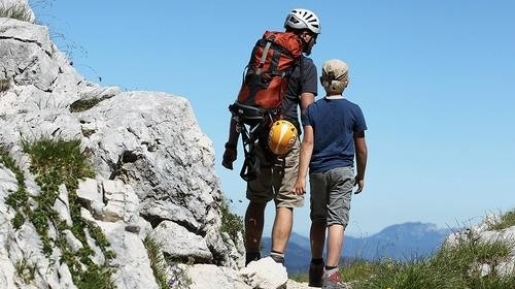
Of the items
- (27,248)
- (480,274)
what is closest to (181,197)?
(27,248)

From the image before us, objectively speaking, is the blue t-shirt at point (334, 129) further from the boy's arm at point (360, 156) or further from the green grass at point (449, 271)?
the green grass at point (449, 271)

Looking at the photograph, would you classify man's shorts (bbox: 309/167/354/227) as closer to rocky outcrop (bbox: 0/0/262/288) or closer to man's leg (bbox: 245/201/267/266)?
man's leg (bbox: 245/201/267/266)

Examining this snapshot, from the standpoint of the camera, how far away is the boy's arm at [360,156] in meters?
9.39

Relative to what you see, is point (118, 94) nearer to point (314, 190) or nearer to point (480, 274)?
point (314, 190)

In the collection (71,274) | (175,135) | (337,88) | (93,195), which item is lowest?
(71,274)

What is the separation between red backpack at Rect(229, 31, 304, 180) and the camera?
367 inches

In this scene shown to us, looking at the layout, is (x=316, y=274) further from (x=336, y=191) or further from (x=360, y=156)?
(x=360, y=156)

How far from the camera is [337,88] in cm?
940

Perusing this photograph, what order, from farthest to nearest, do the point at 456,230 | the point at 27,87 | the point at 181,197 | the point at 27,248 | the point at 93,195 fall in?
the point at 456,230 → the point at 27,87 → the point at 181,197 → the point at 93,195 → the point at 27,248

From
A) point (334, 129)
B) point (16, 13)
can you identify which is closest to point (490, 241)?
point (334, 129)

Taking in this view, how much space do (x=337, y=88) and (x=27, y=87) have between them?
3841 mm

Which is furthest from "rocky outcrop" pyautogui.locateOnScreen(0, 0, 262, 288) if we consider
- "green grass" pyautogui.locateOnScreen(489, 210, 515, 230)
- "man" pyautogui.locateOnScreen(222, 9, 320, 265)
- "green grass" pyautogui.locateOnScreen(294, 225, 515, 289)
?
"green grass" pyautogui.locateOnScreen(489, 210, 515, 230)

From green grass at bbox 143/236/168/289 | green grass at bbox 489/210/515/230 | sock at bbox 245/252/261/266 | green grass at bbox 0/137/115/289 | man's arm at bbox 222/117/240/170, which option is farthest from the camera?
green grass at bbox 489/210/515/230

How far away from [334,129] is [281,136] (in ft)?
2.04
